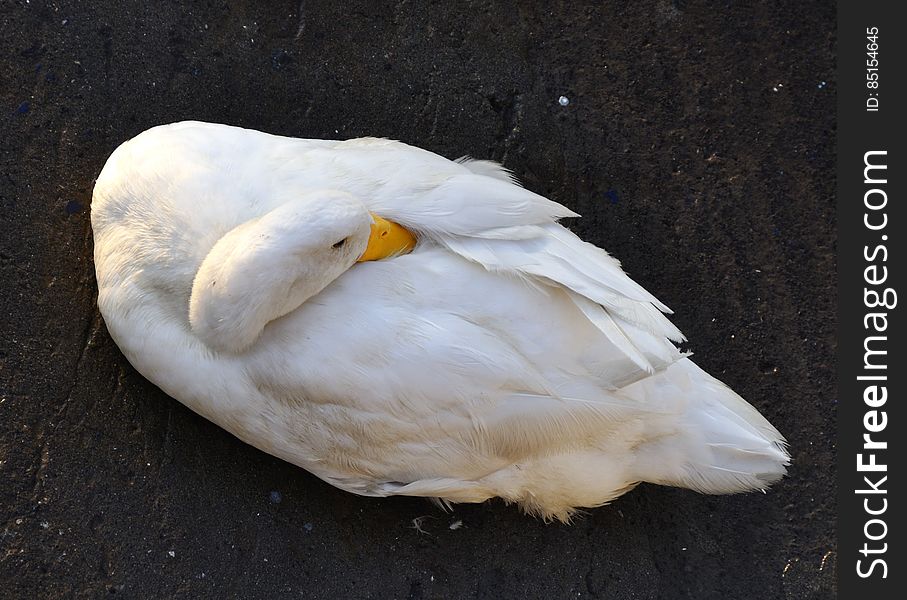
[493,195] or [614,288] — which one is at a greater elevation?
[493,195]

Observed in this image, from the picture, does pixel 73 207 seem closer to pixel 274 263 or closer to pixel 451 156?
pixel 274 263

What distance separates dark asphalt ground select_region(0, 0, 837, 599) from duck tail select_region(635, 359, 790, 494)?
372 millimetres

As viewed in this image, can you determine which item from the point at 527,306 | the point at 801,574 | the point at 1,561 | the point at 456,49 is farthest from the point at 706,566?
the point at 1,561

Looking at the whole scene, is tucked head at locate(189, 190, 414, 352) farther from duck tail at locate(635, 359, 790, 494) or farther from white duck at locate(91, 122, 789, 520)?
duck tail at locate(635, 359, 790, 494)

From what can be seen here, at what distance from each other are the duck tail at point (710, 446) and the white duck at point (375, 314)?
10 cm

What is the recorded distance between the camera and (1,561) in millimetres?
2615

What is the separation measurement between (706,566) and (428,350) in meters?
1.59

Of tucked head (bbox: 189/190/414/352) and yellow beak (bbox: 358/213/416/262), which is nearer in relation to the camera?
tucked head (bbox: 189/190/414/352)

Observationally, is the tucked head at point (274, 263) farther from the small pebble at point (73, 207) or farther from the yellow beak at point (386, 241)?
the small pebble at point (73, 207)

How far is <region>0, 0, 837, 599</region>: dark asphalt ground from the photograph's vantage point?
2.71 metres

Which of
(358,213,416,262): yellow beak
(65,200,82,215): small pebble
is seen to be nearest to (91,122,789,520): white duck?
(358,213,416,262): yellow beak

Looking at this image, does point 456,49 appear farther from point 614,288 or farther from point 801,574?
point 801,574

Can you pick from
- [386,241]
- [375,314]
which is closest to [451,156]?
[386,241]

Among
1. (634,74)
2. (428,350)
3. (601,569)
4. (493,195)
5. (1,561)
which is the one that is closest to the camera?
(428,350)
